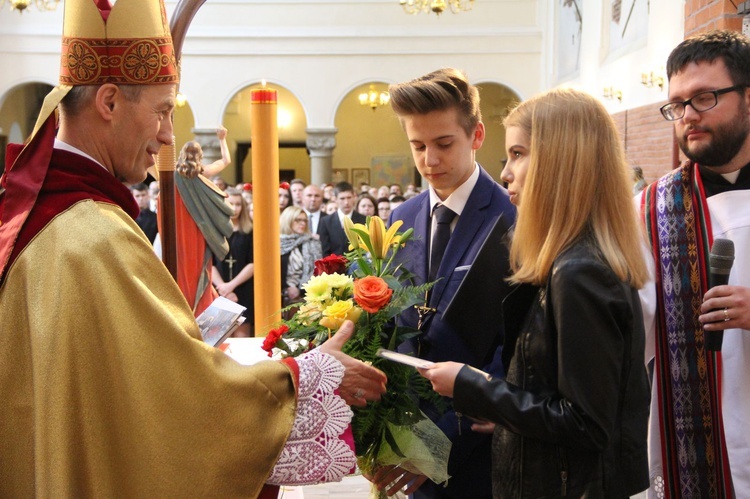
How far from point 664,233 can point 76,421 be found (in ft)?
5.12

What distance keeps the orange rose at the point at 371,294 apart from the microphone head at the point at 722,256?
760 mm

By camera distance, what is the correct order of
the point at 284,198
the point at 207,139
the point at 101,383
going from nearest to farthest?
the point at 101,383, the point at 284,198, the point at 207,139

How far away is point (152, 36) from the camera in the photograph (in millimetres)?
1753

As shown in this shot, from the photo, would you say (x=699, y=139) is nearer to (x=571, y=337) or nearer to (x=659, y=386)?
(x=659, y=386)

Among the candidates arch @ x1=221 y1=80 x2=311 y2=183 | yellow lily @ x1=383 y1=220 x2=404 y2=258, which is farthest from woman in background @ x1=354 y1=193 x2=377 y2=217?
arch @ x1=221 y1=80 x2=311 y2=183

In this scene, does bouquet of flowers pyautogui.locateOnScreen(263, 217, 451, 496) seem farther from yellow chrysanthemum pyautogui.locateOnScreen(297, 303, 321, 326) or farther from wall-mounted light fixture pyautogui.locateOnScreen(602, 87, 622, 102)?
wall-mounted light fixture pyautogui.locateOnScreen(602, 87, 622, 102)

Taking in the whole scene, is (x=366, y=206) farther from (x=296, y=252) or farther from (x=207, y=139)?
(x=207, y=139)

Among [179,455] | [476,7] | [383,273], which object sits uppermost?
[476,7]

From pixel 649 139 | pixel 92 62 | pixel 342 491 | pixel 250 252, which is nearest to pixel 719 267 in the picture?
pixel 92 62

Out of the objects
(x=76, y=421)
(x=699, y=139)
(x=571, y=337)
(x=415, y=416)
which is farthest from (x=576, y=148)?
(x=76, y=421)

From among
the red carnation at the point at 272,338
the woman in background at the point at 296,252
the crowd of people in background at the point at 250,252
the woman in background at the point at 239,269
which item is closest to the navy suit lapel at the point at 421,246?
the red carnation at the point at 272,338

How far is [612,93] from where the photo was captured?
11.3 metres

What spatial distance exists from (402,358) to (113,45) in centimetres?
95

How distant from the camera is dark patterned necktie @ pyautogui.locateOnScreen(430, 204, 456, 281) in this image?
221 cm
